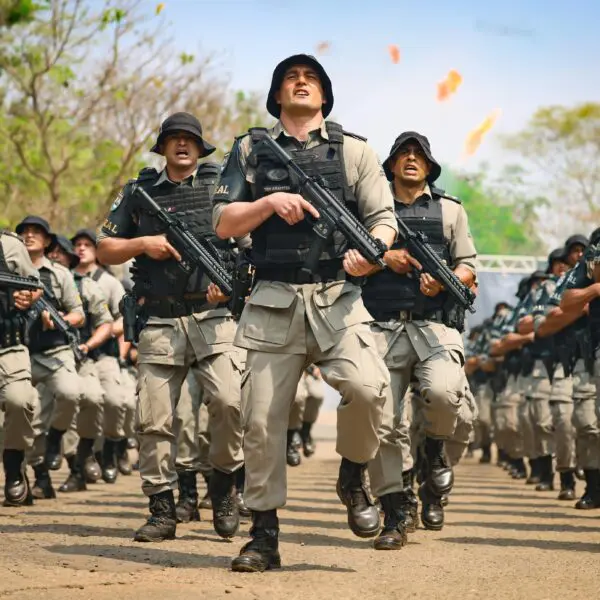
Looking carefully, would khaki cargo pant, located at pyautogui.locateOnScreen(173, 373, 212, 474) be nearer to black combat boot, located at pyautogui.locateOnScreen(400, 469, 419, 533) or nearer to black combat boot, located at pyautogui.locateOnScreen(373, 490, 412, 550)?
black combat boot, located at pyautogui.locateOnScreen(400, 469, 419, 533)

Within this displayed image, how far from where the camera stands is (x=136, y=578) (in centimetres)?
646

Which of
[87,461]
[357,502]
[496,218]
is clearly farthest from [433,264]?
[496,218]

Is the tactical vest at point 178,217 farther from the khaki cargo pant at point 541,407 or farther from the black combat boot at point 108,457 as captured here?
the khaki cargo pant at point 541,407

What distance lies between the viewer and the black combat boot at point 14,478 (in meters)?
10.5

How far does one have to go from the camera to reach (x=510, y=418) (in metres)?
17.3

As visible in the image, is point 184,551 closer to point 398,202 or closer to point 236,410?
A: point 236,410

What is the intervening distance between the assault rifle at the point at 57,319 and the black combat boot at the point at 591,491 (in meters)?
4.31

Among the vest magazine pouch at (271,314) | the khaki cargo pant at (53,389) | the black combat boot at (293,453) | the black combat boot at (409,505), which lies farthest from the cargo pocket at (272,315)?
the black combat boot at (293,453)

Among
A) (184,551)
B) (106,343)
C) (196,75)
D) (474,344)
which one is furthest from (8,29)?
(184,551)

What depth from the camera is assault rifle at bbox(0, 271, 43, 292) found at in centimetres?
995

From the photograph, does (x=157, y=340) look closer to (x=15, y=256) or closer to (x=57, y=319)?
(x=15, y=256)

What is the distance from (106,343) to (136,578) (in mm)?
7907

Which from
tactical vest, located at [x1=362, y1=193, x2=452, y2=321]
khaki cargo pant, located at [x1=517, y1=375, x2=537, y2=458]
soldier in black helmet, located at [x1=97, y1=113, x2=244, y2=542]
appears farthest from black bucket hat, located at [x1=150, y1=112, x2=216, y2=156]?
khaki cargo pant, located at [x1=517, y1=375, x2=537, y2=458]

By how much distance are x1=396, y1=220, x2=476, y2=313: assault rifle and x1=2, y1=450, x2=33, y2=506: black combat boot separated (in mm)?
3386
